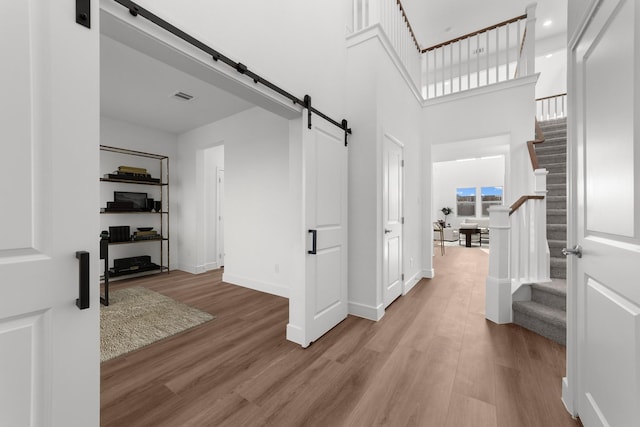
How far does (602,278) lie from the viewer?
1165 millimetres

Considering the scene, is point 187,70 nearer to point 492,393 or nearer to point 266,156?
point 266,156

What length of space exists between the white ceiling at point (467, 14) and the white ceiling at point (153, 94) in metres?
4.24

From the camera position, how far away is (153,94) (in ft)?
11.4

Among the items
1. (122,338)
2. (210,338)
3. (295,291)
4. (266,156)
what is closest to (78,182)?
(295,291)

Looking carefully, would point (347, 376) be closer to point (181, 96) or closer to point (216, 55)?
point (216, 55)

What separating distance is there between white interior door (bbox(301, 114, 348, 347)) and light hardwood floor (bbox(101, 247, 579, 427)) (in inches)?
8.9

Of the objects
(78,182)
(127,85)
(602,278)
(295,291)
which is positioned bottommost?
(295,291)

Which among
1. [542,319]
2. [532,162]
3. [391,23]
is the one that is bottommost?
[542,319]

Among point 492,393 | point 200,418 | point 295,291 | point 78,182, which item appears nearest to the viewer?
point 78,182

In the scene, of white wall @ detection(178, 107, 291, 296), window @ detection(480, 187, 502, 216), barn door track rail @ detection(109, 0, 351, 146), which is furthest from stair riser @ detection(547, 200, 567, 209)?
window @ detection(480, 187, 502, 216)

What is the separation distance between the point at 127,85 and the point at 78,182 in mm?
3168

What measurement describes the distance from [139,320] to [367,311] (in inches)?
96.7

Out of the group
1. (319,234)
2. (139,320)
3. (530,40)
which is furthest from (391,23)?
(139,320)

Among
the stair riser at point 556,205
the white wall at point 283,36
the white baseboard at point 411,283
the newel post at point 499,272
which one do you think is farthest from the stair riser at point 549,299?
the white wall at point 283,36
